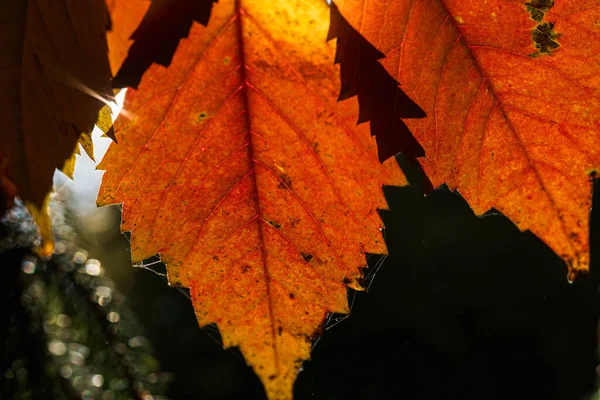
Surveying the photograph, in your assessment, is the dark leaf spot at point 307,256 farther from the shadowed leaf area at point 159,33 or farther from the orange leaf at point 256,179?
the shadowed leaf area at point 159,33

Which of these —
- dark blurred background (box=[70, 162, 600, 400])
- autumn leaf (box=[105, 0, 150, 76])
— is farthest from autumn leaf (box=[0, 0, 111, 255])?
dark blurred background (box=[70, 162, 600, 400])

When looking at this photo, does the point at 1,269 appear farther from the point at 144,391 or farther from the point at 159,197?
the point at 159,197

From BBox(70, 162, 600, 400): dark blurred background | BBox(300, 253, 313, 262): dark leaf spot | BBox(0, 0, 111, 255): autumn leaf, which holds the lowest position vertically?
BBox(70, 162, 600, 400): dark blurred background

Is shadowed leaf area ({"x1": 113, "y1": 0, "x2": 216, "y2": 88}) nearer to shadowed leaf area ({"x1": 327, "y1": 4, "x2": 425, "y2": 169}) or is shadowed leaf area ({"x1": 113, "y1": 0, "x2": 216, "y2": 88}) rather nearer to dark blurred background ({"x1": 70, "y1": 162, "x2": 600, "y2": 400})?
shadowed leaf area ({"x1": 327, "y1": 4, "x2": 425, "y2": 169})

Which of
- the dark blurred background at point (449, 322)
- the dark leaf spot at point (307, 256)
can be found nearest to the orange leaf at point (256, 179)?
the dark leaf spot at point (307, 256)

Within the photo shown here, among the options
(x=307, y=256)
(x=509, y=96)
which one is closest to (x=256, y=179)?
(x=307, y=256)

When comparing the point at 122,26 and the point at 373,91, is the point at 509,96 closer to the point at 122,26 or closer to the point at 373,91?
the point at 373,91
